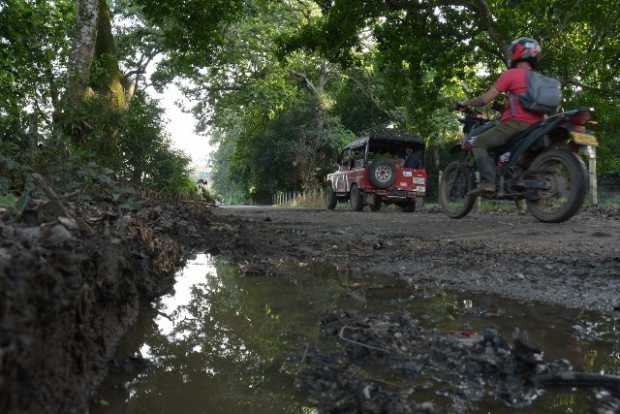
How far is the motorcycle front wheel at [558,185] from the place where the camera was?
5555mm

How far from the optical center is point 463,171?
7.54m

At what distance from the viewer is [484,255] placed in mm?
3824

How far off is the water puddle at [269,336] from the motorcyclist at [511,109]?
394 centimetres

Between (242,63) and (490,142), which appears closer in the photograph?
(490,142)

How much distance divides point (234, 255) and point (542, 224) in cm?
386

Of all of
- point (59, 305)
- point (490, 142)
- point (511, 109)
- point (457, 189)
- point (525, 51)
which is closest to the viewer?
point (59, 305)

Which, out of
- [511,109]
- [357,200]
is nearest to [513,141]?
[511,109]

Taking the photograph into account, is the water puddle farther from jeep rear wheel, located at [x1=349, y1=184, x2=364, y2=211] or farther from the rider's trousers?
jeep rear wheel, located at [x1=349, y1=184, x2=364, y2=211]

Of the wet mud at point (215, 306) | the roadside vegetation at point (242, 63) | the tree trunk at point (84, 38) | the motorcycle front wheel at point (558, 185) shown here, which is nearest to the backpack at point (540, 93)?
the motorcycle front wheel at point (558, 185)

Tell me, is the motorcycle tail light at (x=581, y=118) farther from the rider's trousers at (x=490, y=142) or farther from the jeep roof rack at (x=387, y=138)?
the jeep roof rack at (x=387, y=138)

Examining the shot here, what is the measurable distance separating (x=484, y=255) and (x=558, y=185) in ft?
8.72

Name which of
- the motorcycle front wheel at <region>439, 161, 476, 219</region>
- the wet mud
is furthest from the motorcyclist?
the wet mud

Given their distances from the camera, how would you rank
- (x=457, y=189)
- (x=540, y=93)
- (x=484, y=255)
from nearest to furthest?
(x=484, y=255), (x=540, y=93), (x=457, y=189)

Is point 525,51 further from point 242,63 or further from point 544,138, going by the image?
point 242,63
